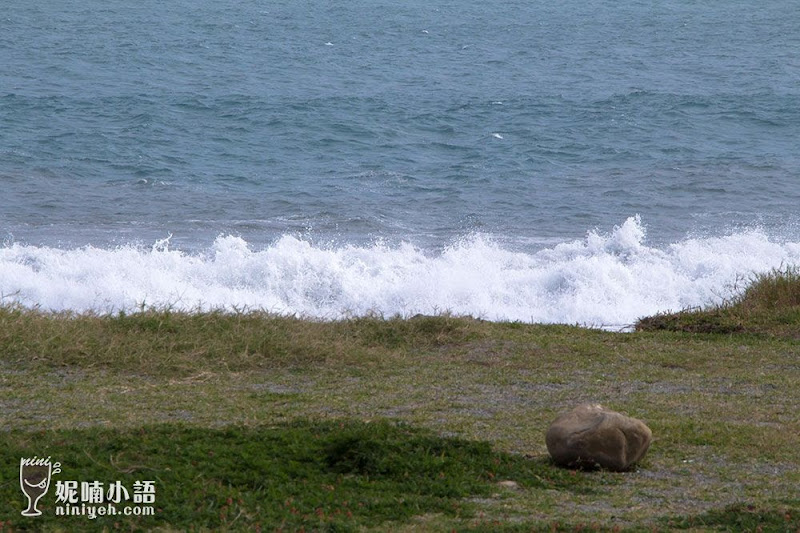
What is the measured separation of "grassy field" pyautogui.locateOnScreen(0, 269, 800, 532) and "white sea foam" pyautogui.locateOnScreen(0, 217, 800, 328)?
12.3ft

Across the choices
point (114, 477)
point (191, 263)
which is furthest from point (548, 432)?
point (191, 263)

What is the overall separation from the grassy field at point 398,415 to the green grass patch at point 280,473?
0.01 meters

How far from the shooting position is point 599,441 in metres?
6.08

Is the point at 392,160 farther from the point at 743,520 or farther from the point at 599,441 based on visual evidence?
the point at 743,520

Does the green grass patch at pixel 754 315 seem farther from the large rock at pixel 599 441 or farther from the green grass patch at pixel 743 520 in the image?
the green grass patch at pixel 743 520

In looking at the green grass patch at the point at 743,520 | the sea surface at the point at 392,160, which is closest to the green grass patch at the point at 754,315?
the sea surface at the point at 392,160

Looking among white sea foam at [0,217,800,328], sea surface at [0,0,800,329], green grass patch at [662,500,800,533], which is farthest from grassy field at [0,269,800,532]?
white sea foam at [0,217,800,328]

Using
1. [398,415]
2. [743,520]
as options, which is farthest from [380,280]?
[743,520]

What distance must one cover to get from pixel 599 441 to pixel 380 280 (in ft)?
31.3

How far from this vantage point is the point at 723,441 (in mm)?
6715

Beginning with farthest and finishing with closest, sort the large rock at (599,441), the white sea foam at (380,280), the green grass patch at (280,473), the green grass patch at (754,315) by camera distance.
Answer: the white sea foam at (380,280) → the green grass patch at (754,315) → the large rock at (599,441) → the green grass patch at (280,473)

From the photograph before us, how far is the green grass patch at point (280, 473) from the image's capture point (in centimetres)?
495

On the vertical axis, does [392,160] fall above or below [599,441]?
above

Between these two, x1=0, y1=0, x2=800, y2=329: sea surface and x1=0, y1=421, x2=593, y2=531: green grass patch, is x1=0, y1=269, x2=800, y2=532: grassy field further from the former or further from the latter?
x1=0, y1=0, x2=800, y2=329: sea surface
